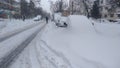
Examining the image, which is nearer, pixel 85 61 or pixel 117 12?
pixel 85 61

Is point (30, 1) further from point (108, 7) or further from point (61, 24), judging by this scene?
point (61, 24)

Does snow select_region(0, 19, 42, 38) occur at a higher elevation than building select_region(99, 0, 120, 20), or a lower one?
lower

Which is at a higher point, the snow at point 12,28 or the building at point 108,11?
the building at point 108,11

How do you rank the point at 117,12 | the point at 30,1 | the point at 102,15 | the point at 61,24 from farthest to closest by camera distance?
the point at 30,1
the point at 102,15
the point at 117,12
the point at 61,24

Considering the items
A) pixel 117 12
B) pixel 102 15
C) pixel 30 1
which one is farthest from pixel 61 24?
pixel 30 1

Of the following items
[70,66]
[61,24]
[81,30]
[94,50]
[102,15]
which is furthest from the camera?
[102,15]

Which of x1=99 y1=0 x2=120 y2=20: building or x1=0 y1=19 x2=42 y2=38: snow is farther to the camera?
x1=99 y1=0 x2=120 y2=20: building

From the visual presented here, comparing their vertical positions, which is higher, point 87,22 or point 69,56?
point 87,22

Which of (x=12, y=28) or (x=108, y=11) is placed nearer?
(x=12, y=28)

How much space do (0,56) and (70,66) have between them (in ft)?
13.1

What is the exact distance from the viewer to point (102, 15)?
Answer: 8731cm

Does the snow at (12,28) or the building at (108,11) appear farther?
the building at (108,11)

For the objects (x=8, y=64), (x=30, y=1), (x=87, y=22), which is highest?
(x=30, y=1)

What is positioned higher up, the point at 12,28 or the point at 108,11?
the point at 108,11
